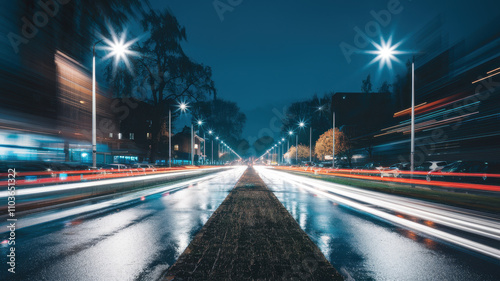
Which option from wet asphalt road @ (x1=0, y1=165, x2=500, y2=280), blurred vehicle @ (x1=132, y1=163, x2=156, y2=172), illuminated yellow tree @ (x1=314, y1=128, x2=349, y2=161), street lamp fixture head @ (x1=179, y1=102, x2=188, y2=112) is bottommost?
blurred vehicle @ (x1=132, y1=163, x2=156, y2=172)

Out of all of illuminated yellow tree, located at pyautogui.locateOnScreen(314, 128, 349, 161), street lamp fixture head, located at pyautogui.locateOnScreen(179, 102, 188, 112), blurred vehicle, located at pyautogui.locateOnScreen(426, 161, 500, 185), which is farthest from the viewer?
illuminated yellow tree, located at pyautogui.locateOnScreen(314, 128, 349, 161)

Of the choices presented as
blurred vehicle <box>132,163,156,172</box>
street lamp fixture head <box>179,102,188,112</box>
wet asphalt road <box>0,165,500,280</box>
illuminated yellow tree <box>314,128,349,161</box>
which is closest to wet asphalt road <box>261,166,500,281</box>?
wet asphalt road <box>0,165,500,280</box>

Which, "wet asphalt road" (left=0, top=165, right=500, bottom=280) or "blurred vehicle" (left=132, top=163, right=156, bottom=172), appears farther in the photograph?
"blurred vehicle" (left=132, top=163, right=156, bottom=172)

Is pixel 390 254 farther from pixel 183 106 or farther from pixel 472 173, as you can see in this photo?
pixel 183 106

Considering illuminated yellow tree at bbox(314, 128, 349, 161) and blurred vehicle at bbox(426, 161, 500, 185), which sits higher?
illuminated yellow tree at bbox(314, 128, 349, 161)

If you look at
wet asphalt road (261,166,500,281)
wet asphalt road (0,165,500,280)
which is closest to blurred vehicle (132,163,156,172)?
wet asphalt road (0,165,500,280)

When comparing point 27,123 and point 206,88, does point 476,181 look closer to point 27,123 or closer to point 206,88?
point 206,88

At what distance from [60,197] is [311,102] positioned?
279 ft

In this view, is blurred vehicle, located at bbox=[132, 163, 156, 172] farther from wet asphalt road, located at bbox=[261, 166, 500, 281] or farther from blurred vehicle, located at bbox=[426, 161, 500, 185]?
wet asphalt road, located at bbox=[261, 166, 500, 281]

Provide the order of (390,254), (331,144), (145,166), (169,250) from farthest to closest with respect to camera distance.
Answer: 1. (331,144)
2. (145,166)
3. (169,250)
4. (390,254)

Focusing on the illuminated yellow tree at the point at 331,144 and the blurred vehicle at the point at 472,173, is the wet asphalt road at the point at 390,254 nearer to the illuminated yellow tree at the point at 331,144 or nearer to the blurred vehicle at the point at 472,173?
the blurred vehicle at the point at 472,173

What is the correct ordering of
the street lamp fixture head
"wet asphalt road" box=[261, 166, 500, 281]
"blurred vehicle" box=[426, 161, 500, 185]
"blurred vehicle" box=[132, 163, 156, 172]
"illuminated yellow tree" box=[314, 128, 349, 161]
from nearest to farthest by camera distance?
"wet asphalt road" box=[261, 166, 500, 281] < "blurred vehicle" box=[426, 161, 500, 185] < "blurred vehicle" box=[132, 163, 156, 172] < the street lamp fixture head < "illuminated yellow tree" box=[314, 128, 349, 161]

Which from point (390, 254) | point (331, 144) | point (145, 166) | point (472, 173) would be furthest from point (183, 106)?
point (390, 254)

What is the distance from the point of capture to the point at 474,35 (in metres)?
41.8
